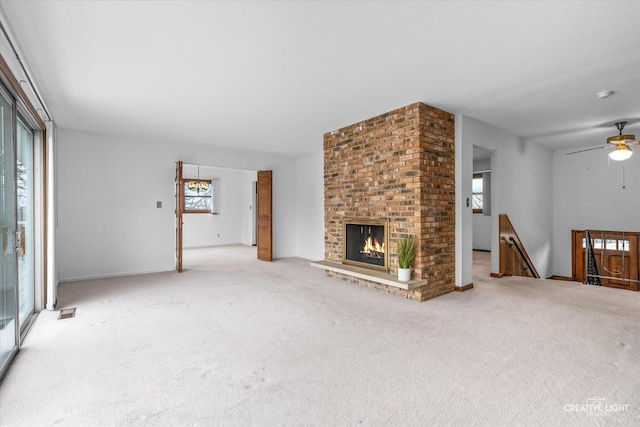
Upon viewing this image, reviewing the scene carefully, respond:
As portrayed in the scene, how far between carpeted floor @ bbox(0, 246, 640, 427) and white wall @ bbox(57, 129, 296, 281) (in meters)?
1.28

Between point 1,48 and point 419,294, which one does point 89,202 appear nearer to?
point 1,48

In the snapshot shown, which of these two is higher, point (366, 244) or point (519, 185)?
point (519, 185)

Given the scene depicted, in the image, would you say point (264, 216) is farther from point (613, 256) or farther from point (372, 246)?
point (613, 256)

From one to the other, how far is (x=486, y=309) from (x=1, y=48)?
475 cm

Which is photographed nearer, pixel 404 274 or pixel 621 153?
pixel 404 274

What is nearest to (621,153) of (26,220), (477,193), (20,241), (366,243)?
(366,243)

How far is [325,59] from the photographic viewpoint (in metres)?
2.72

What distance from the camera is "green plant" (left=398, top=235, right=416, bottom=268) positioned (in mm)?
3797

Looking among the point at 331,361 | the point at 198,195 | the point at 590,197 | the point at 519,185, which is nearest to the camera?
the point at 331,361

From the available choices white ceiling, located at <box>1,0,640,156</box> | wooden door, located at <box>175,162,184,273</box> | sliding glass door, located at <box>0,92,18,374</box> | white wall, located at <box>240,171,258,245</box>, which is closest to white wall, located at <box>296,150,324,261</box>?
white ceiling, located at <box>1,0,640,156</box>

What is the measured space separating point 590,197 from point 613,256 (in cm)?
122

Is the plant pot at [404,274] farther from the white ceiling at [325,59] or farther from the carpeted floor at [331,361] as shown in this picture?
the white ceiling at [325,59]

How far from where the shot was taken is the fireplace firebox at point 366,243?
4.30 m

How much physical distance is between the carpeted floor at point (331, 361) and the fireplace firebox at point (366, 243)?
571 mm
